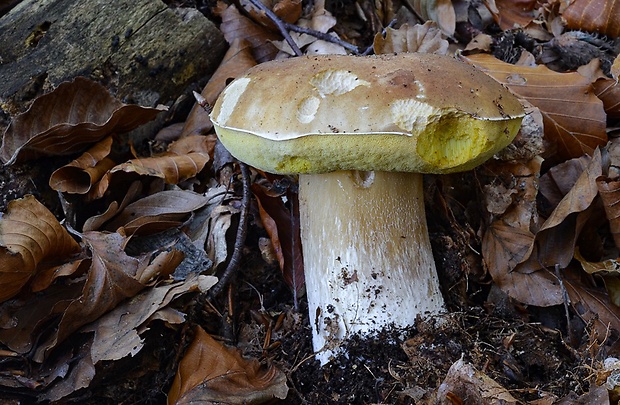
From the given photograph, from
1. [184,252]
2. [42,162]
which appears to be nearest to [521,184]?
[184,252]

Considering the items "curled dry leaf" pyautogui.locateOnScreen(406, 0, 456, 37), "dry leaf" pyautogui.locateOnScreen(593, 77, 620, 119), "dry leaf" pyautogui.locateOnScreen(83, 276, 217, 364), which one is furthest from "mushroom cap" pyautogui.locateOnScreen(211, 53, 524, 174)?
"curled dry leaf" pyautogui.locateOnScreen(406, 0, 456, 37)

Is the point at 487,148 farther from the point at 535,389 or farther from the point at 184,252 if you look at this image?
the point at 184,252

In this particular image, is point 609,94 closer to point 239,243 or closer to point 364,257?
point 364,257

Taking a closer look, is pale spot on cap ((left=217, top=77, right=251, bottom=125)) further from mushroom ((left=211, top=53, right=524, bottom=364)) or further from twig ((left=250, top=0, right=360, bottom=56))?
twig ((left=250, top=0, right=360, bottom=56))

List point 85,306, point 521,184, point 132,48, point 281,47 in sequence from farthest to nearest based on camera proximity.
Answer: point 281,47
point 132,48
point 521,184
point 85,306

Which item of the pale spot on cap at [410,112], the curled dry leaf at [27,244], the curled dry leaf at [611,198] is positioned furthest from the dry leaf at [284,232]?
the curled dry leaf at [611,198]

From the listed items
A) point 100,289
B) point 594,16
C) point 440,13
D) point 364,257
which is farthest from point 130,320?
point 594,16
